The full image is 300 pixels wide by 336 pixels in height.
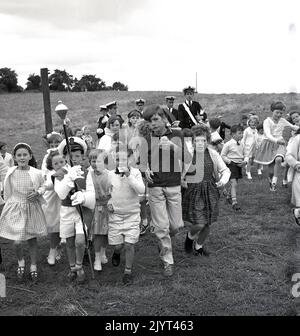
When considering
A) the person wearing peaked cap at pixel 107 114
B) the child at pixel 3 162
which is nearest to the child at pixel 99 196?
the child at pixel 3 162

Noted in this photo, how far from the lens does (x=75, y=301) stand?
451 cm

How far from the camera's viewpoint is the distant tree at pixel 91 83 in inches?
Result: 2406

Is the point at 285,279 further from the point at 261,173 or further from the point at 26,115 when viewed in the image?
the point at 26,115

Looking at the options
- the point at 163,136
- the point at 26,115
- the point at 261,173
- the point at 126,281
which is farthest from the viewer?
the point at 26,115

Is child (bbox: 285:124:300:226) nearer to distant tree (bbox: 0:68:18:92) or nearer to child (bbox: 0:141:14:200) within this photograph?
child (bbox: 0:141:14:200)

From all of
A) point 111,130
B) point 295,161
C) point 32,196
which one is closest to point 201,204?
point 295,161

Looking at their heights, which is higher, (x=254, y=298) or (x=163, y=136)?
(x=163, y=136)

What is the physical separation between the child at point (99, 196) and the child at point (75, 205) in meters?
0.13

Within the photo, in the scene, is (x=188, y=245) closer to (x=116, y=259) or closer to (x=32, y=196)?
(x=116, y=259)

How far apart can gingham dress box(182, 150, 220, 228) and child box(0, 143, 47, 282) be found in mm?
1745

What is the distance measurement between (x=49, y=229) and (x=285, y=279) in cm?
279

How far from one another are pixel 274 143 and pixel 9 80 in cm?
6023

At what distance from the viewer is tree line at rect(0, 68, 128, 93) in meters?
56.2
